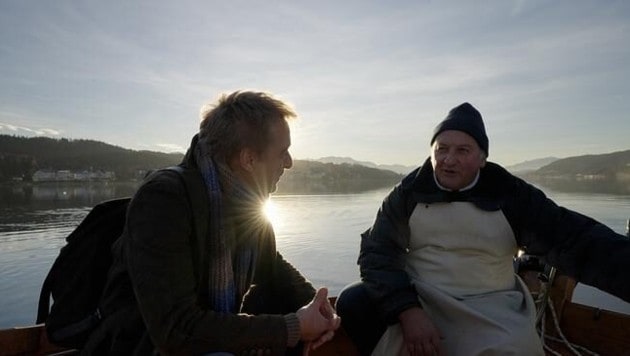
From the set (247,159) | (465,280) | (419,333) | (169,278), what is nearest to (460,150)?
(465,280)

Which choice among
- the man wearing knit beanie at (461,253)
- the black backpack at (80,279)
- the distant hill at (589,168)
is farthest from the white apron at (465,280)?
the distant hill at (589,168)

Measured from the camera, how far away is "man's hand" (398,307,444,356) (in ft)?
7.46

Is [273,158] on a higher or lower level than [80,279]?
higher

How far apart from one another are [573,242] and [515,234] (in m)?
0.29

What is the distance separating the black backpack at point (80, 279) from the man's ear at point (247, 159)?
0.72 ft

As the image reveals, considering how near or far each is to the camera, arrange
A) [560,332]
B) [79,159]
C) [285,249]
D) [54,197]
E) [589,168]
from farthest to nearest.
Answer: [589,168]
[79,159]
[54,197]
[285,249]
[560,332]

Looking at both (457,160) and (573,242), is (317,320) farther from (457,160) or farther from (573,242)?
(573,242)

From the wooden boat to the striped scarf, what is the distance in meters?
1.35

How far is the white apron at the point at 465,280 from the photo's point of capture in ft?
7.57

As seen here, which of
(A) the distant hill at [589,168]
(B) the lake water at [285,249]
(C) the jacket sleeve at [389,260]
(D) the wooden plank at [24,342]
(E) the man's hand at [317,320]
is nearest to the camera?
(E) the man's hand at [317,320]

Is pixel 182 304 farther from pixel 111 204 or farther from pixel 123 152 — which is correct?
pixel 123 152

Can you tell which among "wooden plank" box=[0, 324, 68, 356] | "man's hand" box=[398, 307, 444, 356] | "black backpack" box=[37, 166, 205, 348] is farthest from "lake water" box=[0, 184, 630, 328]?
"black backpack" box=[37, 166, 205, 348]

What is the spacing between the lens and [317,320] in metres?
1.79

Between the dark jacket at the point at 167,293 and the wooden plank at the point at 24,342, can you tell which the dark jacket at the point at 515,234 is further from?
the wooden plank at the point at 24,342
